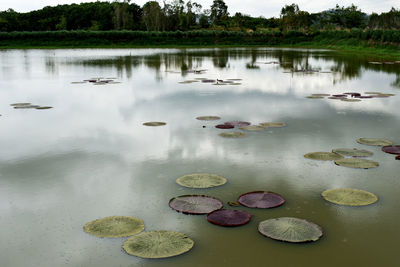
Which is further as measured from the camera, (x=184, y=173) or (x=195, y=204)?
(x=184, y=173)

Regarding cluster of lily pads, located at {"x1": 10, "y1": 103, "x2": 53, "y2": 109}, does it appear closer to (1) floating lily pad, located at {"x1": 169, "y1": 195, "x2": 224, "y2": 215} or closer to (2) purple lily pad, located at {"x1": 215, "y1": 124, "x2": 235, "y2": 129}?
(2) purple lily pad, located at {"x1": 215, "y1": 124, "x2": 235, "y2": 129}

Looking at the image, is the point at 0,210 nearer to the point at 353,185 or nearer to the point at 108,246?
the point at 108,246

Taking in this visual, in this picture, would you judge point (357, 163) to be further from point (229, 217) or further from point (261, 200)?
point (229, 217)

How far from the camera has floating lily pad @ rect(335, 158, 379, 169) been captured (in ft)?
16.0

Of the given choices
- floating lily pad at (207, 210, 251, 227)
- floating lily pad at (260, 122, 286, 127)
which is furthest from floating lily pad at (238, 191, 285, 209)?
floating lily pad at (260, 122, 286, 127)

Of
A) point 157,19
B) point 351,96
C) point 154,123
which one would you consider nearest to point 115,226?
point 154,123

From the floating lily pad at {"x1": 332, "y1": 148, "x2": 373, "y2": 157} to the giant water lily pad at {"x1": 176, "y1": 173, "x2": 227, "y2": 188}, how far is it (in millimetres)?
1844

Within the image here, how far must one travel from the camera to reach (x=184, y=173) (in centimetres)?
470

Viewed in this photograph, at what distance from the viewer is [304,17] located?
70.4 metres

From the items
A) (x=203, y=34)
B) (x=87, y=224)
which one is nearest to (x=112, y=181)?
(x=87, y=224)

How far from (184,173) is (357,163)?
2.08 meters

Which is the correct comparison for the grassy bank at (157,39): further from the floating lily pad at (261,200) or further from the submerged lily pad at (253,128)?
the floating lily pad at (261,200)

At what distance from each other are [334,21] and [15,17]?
244 ft

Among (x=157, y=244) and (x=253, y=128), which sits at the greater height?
(x=253, y=128)
